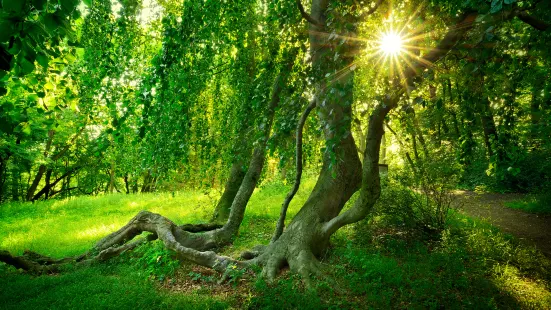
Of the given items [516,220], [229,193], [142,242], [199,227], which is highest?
[229,193]

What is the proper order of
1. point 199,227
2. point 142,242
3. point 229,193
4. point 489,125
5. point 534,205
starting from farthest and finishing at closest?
point 534,205 → point 489,125 → point 229,193 → point 199,227 → point 142,242

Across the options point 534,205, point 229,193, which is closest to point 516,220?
point 534,205

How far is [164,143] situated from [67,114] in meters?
12.7

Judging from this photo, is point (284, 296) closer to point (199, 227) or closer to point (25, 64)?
point (25, 64)

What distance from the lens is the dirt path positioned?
820 cm

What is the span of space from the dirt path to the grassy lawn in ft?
2.48

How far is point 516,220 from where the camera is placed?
33.7 feet

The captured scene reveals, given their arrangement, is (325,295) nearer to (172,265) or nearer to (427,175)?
(172,265)

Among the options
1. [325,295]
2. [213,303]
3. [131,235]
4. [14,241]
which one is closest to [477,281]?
[325,295]

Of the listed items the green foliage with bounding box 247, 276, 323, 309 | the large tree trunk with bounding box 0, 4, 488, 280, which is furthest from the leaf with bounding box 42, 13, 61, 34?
the green foliage with bounding box 247, 276, 323, 309

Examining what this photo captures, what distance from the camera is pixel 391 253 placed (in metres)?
6.79

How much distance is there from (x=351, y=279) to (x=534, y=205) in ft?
32.8

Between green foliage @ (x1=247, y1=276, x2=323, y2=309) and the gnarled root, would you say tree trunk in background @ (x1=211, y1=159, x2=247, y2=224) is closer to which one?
the gnarled root

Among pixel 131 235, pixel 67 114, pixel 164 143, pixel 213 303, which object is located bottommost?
pixel 213 303
